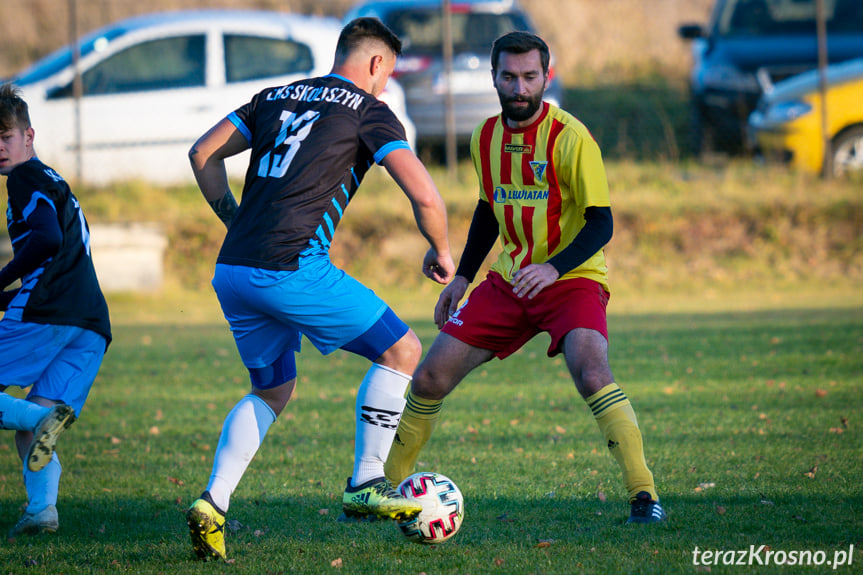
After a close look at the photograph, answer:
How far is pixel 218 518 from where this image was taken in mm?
3846

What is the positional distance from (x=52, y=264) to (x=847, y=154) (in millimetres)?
12474

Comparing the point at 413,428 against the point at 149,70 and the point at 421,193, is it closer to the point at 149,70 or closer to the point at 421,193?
the point at 421,193

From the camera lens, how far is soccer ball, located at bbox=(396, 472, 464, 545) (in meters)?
3.95

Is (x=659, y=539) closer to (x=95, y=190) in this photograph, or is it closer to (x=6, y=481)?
(x=6, y=481)

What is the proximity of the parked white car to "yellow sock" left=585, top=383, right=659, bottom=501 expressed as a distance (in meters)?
9.50

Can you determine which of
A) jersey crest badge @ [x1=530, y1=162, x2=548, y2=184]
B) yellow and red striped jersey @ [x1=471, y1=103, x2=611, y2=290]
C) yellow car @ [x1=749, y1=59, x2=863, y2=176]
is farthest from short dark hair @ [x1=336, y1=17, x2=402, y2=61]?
yellow car @ [x1=749, y1=59, x2=863, y2=176]

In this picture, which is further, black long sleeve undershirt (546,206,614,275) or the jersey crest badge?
the jersey crest badge

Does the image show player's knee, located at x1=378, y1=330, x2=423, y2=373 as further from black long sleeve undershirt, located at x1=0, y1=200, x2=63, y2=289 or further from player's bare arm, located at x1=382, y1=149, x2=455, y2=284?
black long sleeve undershirt, located at x1=0, y1=200, x2=63, y2=289

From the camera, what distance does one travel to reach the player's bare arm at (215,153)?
13.7ft

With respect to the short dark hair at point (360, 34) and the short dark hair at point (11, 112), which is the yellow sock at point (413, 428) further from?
the short dark hair at point (11, 112)

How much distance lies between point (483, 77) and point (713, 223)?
394 cm

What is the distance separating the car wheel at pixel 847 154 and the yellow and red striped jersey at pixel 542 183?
10737 millimetres

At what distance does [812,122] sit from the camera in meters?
13.8

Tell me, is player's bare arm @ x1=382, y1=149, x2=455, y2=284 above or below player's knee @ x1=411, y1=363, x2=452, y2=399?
above
